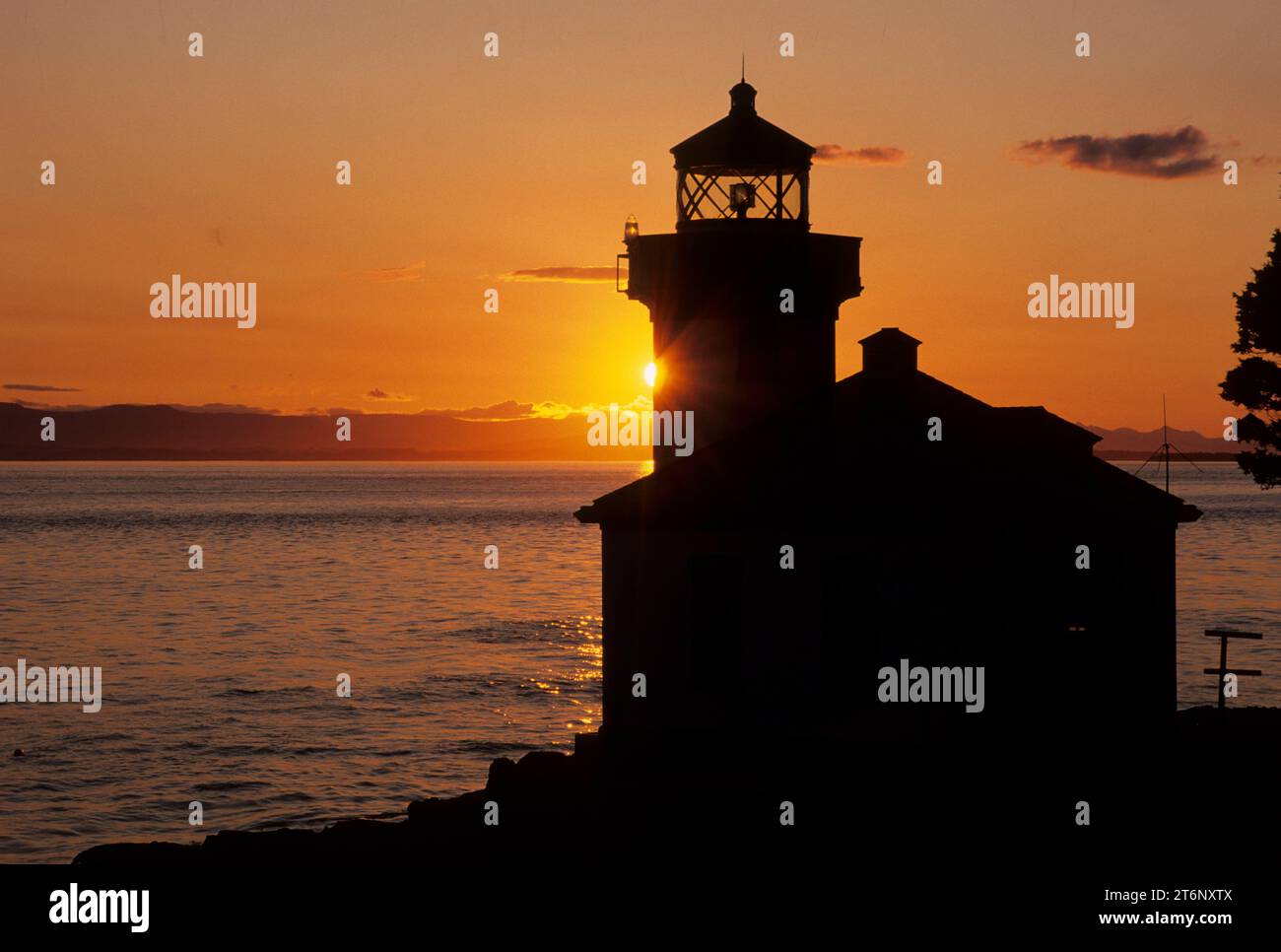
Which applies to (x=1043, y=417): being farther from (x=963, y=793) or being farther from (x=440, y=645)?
(x=440, y=645)

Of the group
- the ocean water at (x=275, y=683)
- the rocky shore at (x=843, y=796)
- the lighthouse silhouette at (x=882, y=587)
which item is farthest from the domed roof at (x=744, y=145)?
the ocean water at (x=275, y=683)

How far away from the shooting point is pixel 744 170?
27.1 m

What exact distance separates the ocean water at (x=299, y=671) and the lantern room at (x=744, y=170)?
52.2ft

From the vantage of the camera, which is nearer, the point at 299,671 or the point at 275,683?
the point at 275,683

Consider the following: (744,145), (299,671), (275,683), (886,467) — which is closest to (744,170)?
(744,145)

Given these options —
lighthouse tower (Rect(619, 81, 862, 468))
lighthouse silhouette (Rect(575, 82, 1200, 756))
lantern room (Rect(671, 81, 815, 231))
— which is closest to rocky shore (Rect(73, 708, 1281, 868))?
lighthouse silhouette (Rect(575, 82, 1200, 756))

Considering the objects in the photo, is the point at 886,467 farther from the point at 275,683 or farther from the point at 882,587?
the point at 275,683

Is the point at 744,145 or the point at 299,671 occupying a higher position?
the point at 744,145

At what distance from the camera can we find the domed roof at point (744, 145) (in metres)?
26.8

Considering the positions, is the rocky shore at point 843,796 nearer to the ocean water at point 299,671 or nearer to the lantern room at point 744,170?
the lantern room at point 744,170

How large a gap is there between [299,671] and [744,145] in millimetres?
36420

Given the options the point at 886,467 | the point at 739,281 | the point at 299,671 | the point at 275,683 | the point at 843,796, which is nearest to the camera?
the point at 843,796
